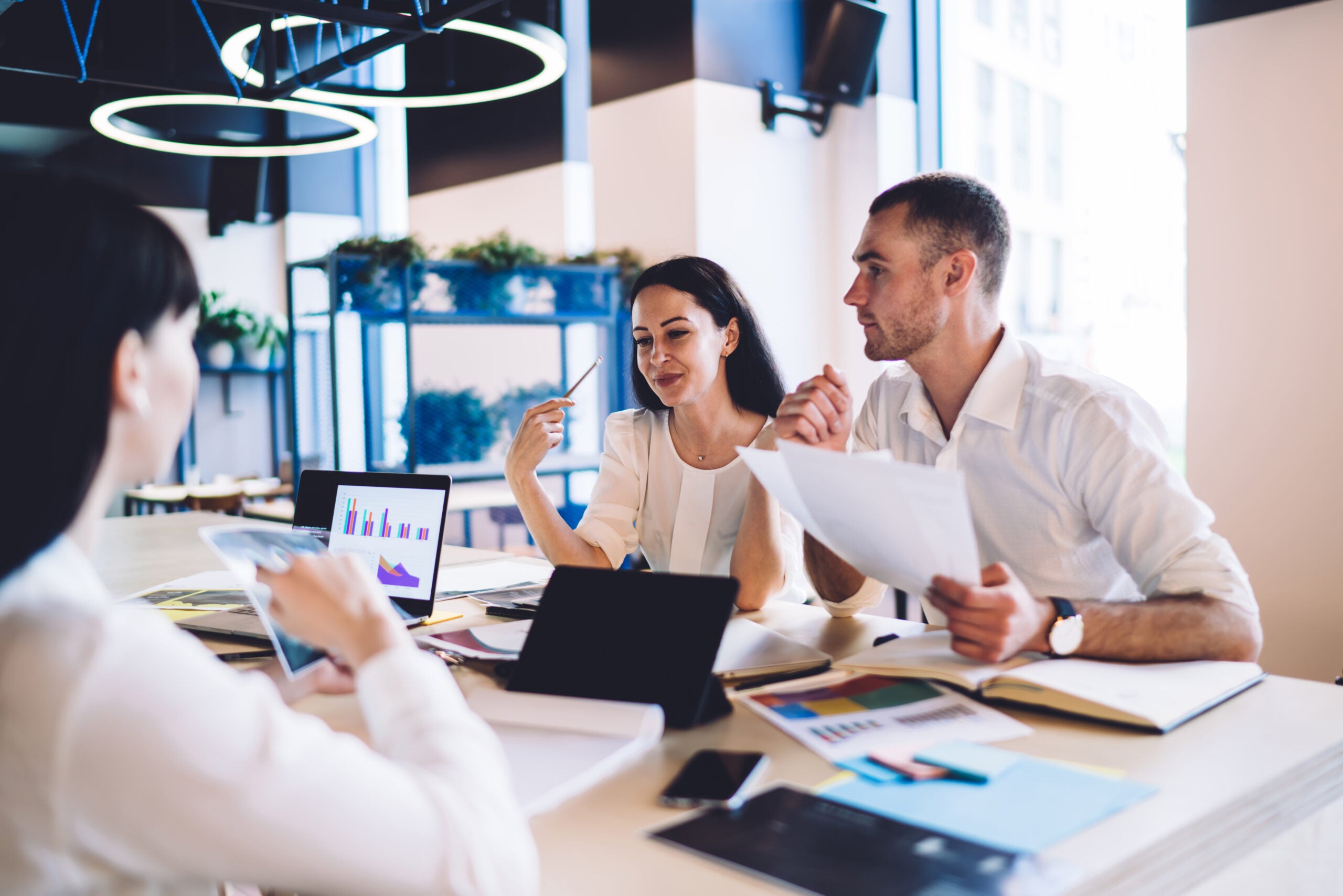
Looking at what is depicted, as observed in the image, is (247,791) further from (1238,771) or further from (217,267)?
(217,267)

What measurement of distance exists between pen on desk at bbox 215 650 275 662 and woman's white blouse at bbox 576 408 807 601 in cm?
82

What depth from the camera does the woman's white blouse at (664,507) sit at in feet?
7.43

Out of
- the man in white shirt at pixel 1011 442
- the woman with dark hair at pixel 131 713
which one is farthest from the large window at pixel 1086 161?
the woman with dark hair at pixel 131 713

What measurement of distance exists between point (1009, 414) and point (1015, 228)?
3067 mm

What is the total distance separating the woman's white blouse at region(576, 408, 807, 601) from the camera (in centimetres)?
226

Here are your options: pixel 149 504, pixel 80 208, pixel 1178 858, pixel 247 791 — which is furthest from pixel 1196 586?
pixel 149 504

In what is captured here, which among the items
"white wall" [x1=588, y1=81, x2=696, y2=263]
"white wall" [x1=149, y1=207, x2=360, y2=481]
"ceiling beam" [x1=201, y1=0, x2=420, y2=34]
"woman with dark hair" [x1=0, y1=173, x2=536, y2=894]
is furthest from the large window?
"white wall" [x1=149, y1=207, x2=360, y2=481]

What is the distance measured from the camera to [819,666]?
4.56 ft

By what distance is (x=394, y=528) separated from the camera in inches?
70.6

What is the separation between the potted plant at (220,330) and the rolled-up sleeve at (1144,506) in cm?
752

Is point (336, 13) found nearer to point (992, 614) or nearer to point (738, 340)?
point (738, 340)

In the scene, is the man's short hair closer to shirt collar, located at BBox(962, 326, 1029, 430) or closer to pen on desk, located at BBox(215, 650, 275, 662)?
shirt collar, located at BBox(962, 326, 1029, 430)

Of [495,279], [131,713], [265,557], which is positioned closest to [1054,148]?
[495,279]

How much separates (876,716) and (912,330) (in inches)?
37.1
